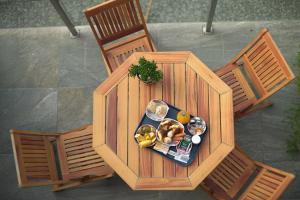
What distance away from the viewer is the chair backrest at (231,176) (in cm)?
311

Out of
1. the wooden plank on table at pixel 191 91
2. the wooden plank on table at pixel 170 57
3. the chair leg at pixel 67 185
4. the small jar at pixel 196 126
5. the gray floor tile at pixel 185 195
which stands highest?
the wooden plank on table at pixel 170 57

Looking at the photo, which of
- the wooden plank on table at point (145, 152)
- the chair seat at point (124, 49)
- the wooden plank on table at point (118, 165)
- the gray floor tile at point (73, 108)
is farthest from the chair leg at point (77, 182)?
the chair seat at point (124, 49)

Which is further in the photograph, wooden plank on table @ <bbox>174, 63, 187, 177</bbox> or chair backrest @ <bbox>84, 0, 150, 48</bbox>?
chair backrest @ <bbox>84, 0, 150, 48</bbox>

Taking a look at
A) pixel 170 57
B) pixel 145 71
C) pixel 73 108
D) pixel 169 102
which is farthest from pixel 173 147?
pixel 73 108

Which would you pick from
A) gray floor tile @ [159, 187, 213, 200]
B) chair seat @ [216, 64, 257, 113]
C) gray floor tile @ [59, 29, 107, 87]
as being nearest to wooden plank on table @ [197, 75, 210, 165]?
chair seat @ [216, 64, 257, 113]

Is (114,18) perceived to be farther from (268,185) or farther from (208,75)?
(268,185)

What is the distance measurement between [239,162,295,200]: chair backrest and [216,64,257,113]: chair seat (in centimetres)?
67

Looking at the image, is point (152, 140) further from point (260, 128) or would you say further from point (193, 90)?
point (260, 128)

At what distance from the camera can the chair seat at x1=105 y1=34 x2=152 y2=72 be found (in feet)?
11.7

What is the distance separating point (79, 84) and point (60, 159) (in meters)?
1.13

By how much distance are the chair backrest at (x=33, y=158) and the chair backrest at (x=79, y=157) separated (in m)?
0.17

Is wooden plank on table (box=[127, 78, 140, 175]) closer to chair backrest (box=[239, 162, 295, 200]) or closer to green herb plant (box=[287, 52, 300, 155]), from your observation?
chair backrest (box=[239, 162, 295, 200])

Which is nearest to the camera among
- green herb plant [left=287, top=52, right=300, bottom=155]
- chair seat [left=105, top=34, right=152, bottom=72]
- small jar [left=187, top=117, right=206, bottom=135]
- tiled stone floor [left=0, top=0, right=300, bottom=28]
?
small jar [left=187, top=117, right=206, bottom=135]

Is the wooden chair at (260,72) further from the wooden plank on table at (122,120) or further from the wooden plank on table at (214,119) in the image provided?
A: the wooden plank on table at (122,120)
